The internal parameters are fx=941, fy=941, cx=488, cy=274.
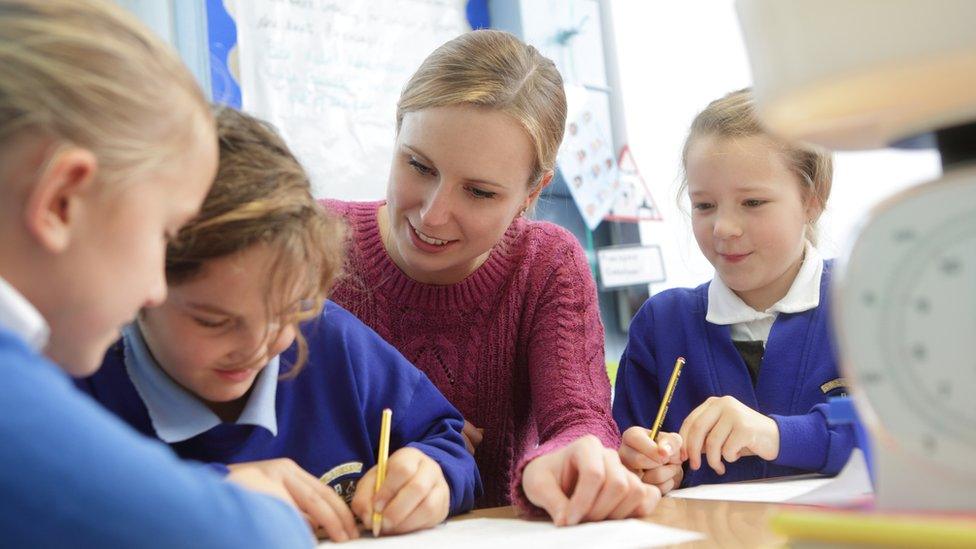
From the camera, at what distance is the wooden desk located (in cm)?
70

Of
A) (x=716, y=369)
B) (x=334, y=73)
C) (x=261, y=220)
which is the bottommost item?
(x=716, y=369)

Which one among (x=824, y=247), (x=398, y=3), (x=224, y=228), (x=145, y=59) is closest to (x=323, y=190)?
(x=398, y=3)

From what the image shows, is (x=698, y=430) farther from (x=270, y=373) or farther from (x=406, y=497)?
(x=270, y=373)

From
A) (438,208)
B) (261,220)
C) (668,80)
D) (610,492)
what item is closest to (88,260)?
(261,220)

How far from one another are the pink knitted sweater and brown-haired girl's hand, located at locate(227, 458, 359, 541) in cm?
42

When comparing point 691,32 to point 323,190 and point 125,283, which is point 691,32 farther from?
point 125,283

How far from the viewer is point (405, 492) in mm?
853

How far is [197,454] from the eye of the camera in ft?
3.02

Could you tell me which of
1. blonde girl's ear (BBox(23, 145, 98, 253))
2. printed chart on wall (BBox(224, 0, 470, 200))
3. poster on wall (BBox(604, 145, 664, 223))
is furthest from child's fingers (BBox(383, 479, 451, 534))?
poster on wall (BBox(604, 145, 664, 223))

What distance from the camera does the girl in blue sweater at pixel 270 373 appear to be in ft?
2.72

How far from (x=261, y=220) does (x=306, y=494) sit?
0.81 feet

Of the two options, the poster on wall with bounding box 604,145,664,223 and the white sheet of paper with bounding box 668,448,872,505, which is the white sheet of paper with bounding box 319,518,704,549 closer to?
the white sheet of paper with bounding box 668,448,872,505

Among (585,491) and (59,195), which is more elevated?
(59,195)

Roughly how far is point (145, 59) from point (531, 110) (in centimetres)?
66
